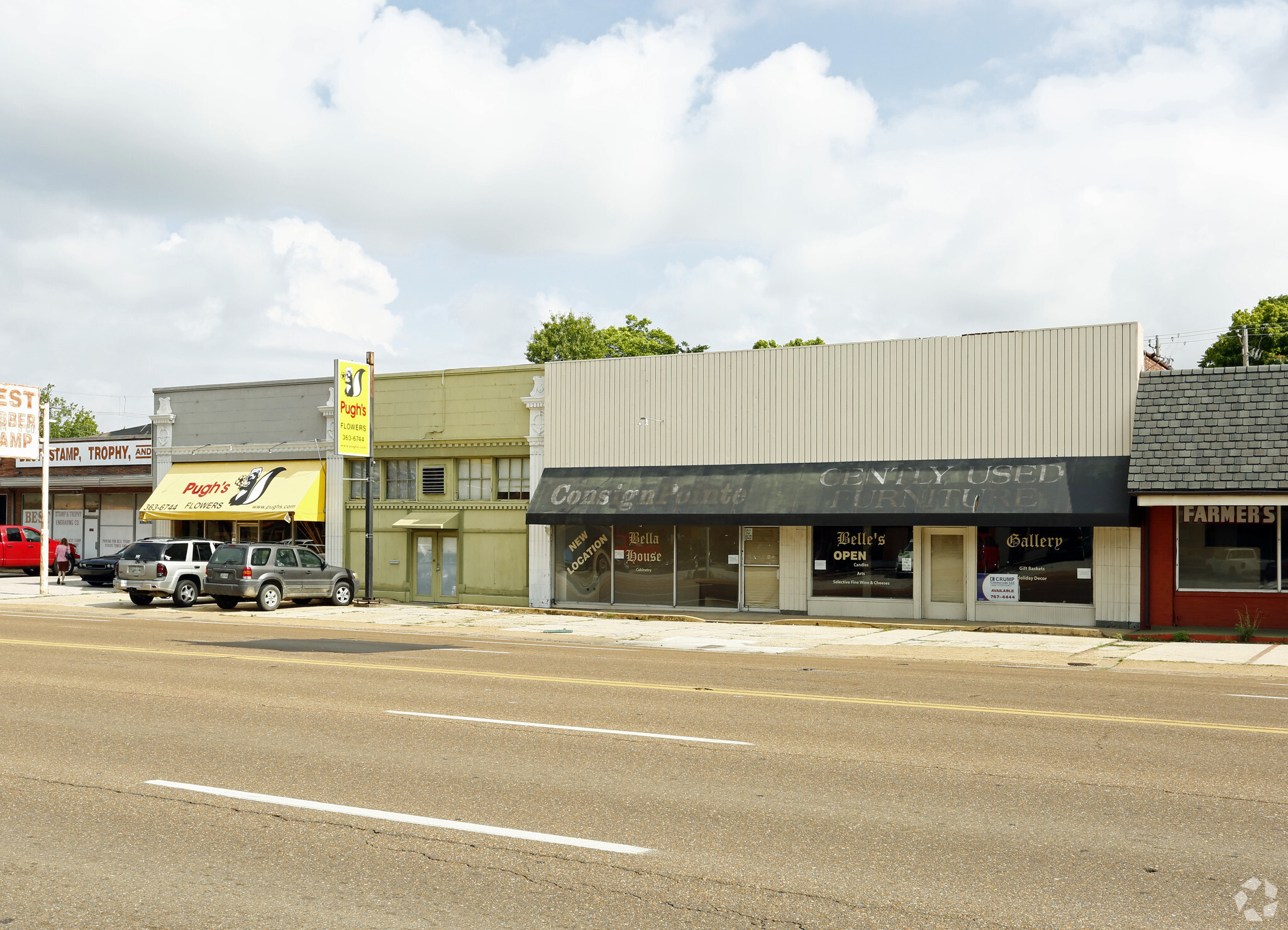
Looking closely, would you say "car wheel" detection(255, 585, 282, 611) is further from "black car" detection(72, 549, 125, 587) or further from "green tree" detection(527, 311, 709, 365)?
"green tree" detection(527, 311, 709, 365)

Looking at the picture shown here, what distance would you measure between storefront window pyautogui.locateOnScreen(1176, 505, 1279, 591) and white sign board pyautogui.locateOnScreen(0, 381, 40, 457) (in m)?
34.9

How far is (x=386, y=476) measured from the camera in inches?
1318

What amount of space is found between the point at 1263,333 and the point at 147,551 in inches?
2063

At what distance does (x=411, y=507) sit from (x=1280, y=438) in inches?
857

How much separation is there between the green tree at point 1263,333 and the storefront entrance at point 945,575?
123ft

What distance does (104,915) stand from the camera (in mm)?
5348

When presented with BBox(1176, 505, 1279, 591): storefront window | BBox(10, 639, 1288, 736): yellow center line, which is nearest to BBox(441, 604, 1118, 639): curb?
BBox(1176, 505, 1279, 591): storefront window

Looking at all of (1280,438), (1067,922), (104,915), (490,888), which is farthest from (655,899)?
(1280,438)

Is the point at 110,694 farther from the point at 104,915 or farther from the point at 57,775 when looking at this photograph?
the point at 104,915

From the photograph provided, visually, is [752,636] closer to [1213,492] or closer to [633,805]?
[1213,492]

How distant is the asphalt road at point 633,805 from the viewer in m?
5.53

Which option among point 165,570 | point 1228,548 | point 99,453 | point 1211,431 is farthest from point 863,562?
point 99,453

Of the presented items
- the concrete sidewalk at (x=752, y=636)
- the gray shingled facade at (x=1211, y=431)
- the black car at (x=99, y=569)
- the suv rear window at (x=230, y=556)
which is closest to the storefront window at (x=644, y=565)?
the concrete sidewalk at (x=752, y=636)

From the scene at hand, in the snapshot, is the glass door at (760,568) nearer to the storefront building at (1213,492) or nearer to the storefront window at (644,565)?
the storefront window at (644,565)
